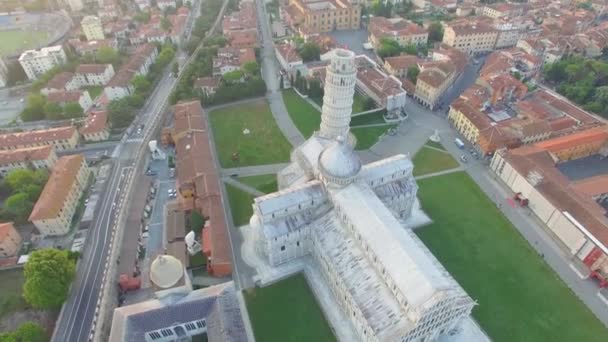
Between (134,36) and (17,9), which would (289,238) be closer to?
(134,36)

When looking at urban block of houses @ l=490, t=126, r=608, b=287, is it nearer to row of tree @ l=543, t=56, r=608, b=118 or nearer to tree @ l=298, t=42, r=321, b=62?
row of tree @ l=543, t=56, r=608, b=118

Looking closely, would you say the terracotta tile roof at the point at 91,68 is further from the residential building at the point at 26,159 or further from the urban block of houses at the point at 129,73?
the residential building at the point at 26,159

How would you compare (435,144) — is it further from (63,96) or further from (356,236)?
(63,96)

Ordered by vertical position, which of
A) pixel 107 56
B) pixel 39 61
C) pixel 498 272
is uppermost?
pixel 107 56

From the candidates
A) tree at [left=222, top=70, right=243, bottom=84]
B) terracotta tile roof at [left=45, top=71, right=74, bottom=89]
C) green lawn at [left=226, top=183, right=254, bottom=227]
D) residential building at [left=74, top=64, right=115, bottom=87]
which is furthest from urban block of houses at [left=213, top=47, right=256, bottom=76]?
green lawn at [left=226, top=183, right=254, bottom=227]

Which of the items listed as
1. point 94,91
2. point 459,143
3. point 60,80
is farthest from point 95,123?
point 459,143

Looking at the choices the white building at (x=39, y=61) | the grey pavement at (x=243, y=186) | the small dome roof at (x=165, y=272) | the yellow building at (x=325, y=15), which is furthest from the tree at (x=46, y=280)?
the yellow building at (x=325, y=15)

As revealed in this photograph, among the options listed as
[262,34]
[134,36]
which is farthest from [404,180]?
[134,36]

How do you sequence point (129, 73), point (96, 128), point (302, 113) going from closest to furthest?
point (96, 128) → point (302, 113) → point (129, 73)
